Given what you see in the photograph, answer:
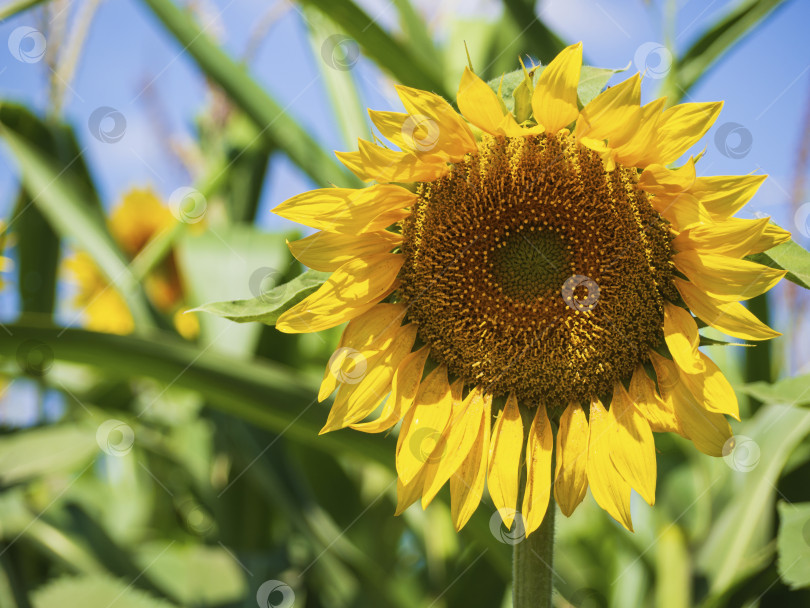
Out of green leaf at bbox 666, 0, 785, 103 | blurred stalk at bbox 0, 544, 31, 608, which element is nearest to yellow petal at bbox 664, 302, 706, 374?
green leaf at bbox 666, 0, 785, 103

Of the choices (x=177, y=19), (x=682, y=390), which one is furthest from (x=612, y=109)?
(x=177, y=19)

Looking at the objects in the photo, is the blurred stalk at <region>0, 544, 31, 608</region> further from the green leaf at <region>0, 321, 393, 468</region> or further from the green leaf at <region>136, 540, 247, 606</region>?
the green leaf at <region>0, 321, 393, 468</region>

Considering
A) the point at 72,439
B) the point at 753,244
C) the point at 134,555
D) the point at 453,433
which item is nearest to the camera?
the point at 753,244

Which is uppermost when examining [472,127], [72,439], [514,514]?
[472,127]

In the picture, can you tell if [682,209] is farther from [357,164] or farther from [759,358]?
[759,358]

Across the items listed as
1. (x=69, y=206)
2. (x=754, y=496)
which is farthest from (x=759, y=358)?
(x=69, y=206)

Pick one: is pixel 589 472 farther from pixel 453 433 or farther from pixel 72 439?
pixel 72 439
